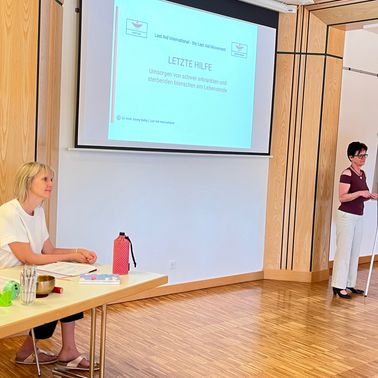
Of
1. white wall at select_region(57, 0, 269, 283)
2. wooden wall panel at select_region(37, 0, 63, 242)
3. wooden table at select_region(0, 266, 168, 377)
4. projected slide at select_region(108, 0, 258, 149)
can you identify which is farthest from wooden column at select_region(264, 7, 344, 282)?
wooden table at select_region(0, 266, 168, 377)

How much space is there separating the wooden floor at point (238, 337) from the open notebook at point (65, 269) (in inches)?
32.2

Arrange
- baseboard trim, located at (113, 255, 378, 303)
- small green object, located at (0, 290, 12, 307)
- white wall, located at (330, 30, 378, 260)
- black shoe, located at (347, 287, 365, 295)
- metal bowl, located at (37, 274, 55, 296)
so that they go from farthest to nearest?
white wall, located at (330, 30, 378, 260)
black shoe, located at (347, 287, 365, 295)
baseboard trim, located at (113, 255, 378, 303)
metal bowl, located at (37, 274, 55, 296)
small green object, located at (0, 290, 12, 307)

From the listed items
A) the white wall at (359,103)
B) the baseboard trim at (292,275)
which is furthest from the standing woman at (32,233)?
the white wall at (359,103)

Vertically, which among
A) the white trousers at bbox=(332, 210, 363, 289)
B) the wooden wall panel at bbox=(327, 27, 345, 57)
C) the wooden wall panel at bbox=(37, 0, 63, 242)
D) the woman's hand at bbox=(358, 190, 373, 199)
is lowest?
the white trousers at bbox=(332, 210, 363, 289)

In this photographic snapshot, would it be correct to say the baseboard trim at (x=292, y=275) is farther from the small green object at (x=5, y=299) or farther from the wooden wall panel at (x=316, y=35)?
the small green object at (x=5, y=299)

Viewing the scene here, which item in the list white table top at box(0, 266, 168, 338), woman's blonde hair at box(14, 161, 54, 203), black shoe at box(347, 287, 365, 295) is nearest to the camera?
white table top at box(0, 266, 168, 338)

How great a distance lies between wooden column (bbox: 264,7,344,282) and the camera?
588 cm

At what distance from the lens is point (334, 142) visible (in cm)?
607

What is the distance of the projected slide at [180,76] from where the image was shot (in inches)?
184

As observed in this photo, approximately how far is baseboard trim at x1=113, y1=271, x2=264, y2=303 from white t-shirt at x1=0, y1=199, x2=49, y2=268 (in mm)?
1905

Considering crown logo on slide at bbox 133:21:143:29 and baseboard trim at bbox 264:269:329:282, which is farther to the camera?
baseboard trim at bbox 264:269:329:282

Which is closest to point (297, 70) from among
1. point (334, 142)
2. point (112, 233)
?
point (334, 142)

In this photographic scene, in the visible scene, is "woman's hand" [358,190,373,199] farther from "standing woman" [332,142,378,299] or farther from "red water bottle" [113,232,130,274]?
"red water bottle" [113,232,130,274]

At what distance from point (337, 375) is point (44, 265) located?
1.94 meters
